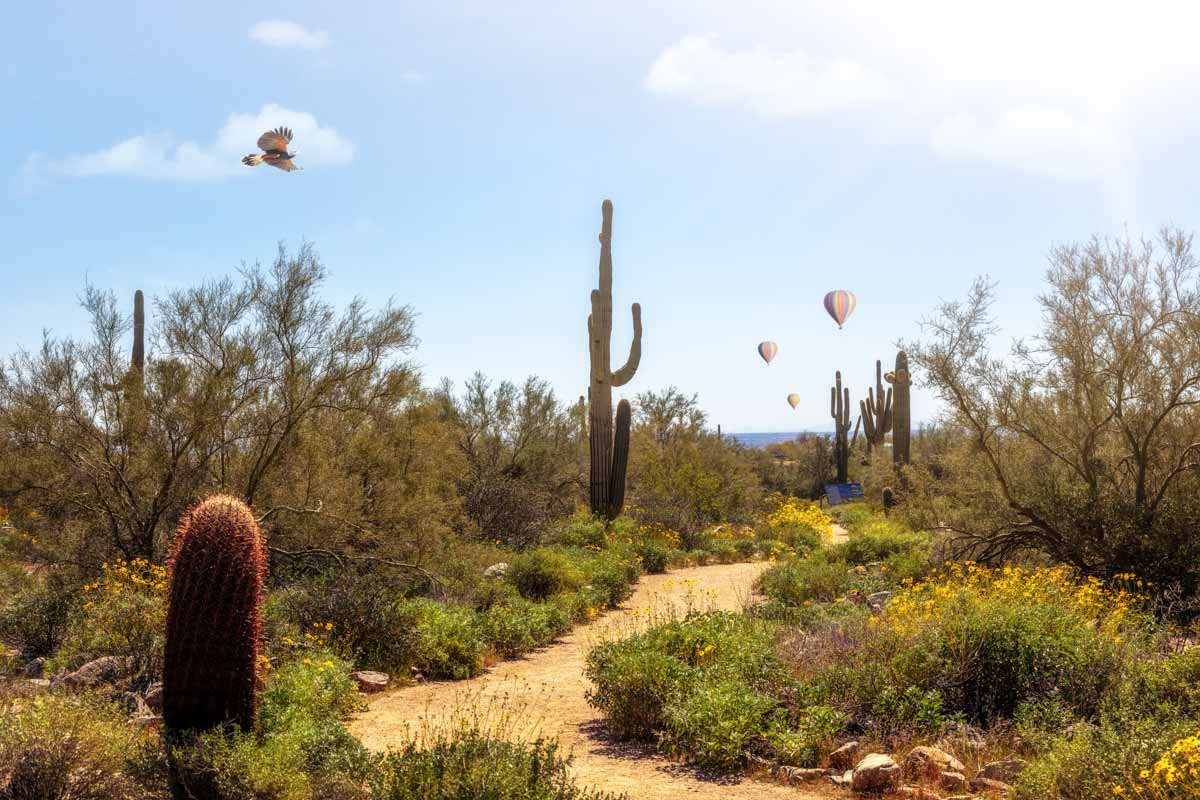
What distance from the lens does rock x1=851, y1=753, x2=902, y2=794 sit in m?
6.09

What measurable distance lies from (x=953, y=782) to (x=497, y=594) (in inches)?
302

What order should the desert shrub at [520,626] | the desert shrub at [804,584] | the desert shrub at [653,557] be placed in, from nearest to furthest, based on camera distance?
the desert shrub at [520,626] → the desert shrub at [804,584] → the desert shrub at [653,557]

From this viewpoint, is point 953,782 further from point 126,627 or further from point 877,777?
point 126,627

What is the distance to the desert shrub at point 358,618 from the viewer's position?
959 centimetres

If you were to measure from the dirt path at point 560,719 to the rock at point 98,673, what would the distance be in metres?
2.01

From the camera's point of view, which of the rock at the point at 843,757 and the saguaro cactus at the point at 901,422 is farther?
the saguaro cactus at the point at 901,422

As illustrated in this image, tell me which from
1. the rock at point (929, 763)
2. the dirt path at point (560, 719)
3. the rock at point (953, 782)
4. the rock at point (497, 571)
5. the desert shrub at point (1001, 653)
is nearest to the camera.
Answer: the rock at point (953, 782)

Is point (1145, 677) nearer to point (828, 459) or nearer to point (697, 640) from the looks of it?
point (697, 640)

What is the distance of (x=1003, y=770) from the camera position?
6.02 meters

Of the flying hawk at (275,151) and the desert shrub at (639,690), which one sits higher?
the flying hawk at (275,151)

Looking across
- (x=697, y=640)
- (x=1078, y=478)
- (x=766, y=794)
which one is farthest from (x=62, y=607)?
(x=1078, y=478)

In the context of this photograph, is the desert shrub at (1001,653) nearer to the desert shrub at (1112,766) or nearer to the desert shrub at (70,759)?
the desert shrub at (1112,766)

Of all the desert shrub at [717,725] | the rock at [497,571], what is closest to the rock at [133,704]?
the desert shrub at [717,725]

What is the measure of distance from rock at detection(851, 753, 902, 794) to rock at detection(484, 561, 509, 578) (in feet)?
28.5
